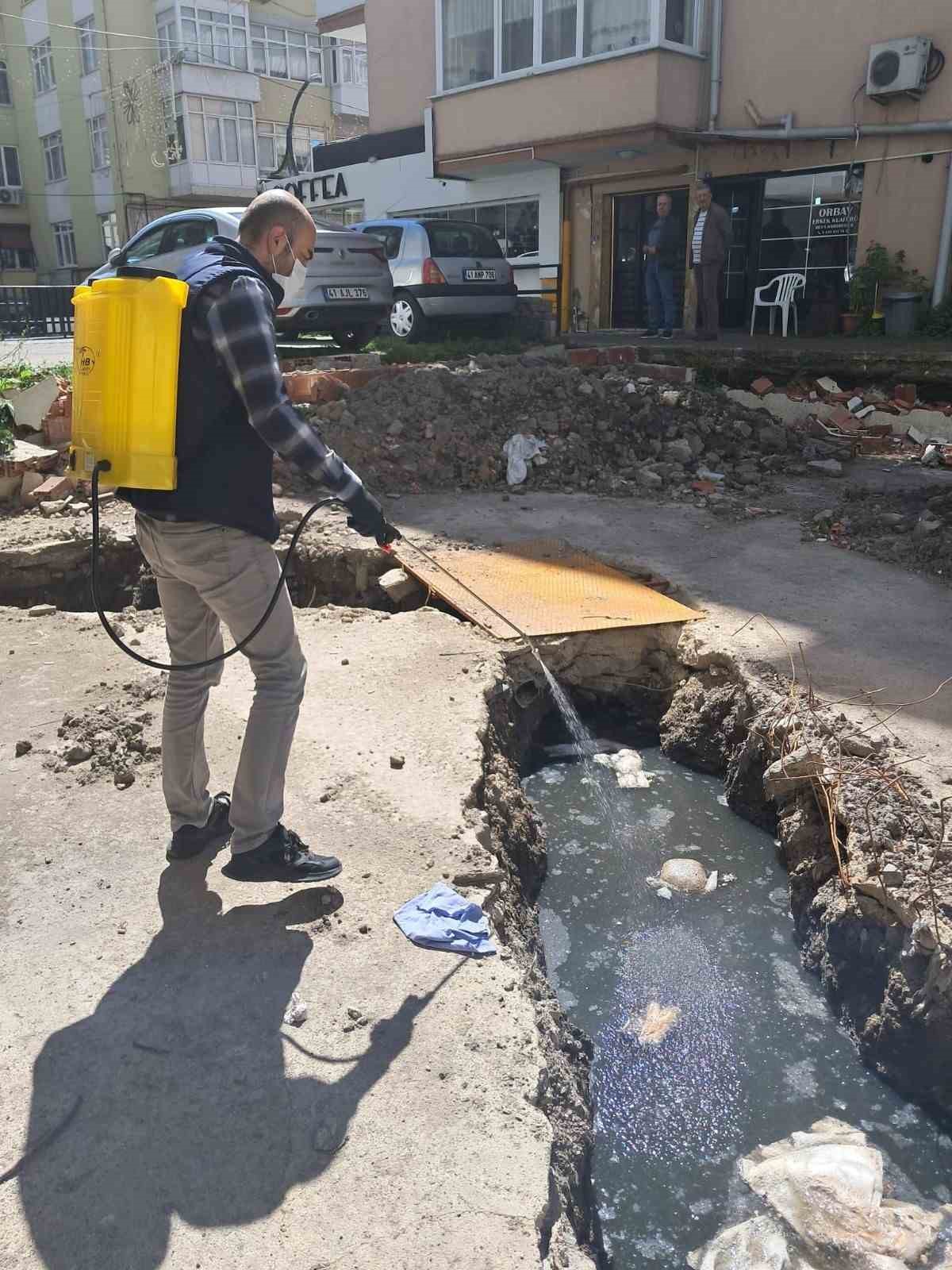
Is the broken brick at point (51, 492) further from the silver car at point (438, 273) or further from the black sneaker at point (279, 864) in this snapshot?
the silver car at point (438, 273)

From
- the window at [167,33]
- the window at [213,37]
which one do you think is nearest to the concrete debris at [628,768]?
the window at [213,37]

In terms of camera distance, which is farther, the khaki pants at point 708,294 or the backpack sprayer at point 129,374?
the khaki pants at point 708,294

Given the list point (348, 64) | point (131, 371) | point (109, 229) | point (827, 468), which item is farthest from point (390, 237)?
point (348, 64)

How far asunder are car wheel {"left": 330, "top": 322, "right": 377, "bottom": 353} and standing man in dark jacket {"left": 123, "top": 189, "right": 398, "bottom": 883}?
31.5ft

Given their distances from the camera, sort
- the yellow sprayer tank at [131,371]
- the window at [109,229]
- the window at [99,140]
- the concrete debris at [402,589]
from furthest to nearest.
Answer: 1. the window at [109,229]
2. the window at [99,140]
3. the concrete debris at [402,589]
4. the yellow sprayer tank at [131,371]

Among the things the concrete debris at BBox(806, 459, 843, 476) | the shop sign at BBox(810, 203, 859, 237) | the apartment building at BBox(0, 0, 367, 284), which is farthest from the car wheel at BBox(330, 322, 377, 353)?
the apartment building at BBox(0, 0, 367, 284)

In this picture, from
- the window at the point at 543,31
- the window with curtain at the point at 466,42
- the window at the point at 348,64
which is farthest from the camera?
the window at the point at 348,64

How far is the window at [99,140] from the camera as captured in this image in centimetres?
3284

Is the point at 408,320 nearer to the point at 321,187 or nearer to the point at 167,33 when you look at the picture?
the point at 321,187

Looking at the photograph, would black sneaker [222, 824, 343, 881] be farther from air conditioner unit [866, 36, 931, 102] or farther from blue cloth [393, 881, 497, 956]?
air conditioner unit [866, 36, 931, 102]

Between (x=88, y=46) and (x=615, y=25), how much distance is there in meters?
25.7

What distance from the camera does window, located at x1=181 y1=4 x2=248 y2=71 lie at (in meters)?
31.3

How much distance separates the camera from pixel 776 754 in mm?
4273

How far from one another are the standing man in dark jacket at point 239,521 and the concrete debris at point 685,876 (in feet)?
5.31
